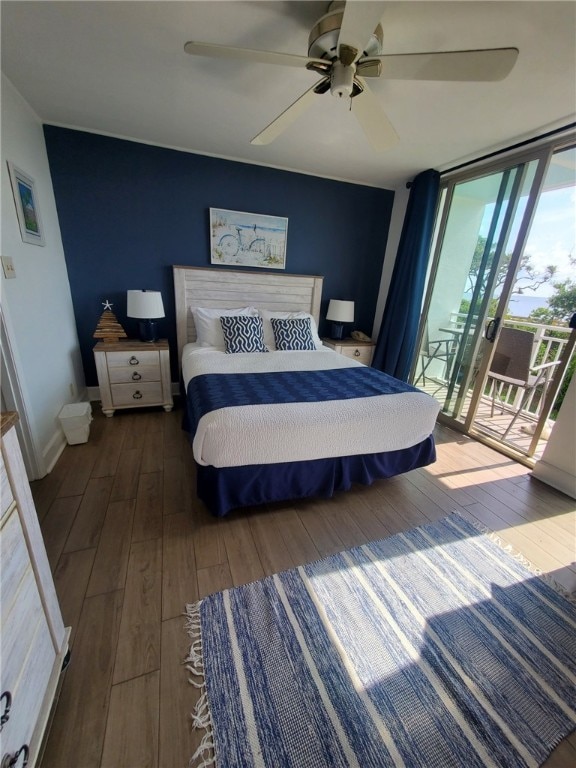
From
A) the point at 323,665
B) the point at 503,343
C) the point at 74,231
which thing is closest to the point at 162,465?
the point at 323,665

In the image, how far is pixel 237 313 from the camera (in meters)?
3.03

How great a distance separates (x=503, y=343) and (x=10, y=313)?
12.4 ft

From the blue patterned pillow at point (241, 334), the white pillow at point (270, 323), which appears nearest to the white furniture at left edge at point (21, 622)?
the blue patterned pillow at point (241, 334)

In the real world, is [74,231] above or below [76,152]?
below

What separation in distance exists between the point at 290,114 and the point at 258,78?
39cm

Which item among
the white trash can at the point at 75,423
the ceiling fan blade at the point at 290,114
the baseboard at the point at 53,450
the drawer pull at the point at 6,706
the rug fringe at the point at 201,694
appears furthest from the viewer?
the white trash can at the point at 75,423

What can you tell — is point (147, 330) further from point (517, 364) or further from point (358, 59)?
point (517, 364)

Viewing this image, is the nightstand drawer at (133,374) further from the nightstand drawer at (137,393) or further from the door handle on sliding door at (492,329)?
the door handle on sliding door at (492,329)

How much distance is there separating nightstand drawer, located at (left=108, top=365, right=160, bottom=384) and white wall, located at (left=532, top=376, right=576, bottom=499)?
3.30 metres

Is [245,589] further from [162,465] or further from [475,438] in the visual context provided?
[475,438]

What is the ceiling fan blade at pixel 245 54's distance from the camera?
3.98ft

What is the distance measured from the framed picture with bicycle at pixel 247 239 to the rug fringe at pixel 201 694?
294 cm

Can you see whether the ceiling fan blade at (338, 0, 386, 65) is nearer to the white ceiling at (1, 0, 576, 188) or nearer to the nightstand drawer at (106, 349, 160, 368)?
the white ceiling at (1, 0, 576, 188)

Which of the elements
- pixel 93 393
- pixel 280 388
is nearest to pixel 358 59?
pixel 280 388
